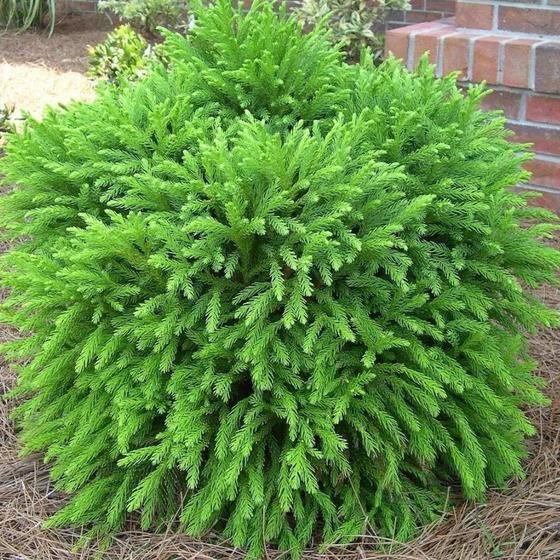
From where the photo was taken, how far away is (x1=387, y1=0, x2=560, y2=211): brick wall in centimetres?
323

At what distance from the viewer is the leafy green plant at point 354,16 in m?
4.45

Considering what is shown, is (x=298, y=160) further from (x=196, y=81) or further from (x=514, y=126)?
(x=514, y=126)

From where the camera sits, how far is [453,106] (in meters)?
2.06

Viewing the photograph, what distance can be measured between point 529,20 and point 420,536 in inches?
95.9

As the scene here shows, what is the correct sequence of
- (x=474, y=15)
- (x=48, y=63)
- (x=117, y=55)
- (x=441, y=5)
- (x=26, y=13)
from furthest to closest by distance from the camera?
(x=26, y=13) → (x=48, y=63) → (x=441, y=5) → (x=117, y=55) → (x=474, y=15)

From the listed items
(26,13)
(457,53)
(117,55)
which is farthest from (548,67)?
(26,13)

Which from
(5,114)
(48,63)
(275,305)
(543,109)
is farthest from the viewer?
(48,63)

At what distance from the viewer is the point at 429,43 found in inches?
138

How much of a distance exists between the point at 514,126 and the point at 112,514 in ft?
8.06

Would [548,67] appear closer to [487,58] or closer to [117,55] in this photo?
[487,58]

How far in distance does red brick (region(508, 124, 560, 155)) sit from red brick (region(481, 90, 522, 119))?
6 centimetres

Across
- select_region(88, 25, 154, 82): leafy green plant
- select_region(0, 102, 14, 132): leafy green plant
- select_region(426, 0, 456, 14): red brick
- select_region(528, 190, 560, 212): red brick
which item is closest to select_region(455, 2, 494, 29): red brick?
select_region(528, 190, 560, 212): red brick

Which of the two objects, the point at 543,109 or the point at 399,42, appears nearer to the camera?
the point at 543,109

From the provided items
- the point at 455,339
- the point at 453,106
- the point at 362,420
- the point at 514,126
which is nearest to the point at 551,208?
the point at 514,126
